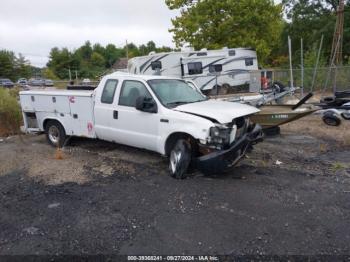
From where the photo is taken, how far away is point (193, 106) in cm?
605

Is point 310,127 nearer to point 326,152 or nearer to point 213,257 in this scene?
point 326,152

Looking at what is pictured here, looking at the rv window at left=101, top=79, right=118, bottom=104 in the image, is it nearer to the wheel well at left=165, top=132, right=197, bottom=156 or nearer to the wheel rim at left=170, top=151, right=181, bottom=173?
the wheel well at left=165, top=132, right=197, bottom=156

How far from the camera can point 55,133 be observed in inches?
329

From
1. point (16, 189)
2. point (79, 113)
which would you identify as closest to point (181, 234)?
point (16, 189)

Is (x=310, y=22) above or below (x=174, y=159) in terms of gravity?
above

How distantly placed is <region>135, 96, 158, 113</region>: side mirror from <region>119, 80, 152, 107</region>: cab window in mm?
192

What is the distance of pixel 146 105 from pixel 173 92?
739 mm

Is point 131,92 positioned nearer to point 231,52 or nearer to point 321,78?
point 231,52

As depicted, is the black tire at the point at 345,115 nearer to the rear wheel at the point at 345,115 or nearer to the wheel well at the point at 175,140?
the rear wheel at the point at 345,115

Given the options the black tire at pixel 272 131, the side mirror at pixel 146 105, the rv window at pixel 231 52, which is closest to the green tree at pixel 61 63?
the rv window at pixel 231 52

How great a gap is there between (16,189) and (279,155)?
521cm

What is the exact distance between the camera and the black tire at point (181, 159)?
5.72 m

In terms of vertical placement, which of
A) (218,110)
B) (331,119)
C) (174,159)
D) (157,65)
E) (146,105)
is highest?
(157,65)

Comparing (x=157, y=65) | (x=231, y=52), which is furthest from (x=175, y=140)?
(x=231, y=52)
